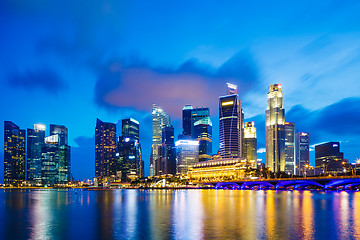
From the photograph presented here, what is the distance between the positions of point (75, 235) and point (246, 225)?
2163 centimetres

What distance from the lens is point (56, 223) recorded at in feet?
157

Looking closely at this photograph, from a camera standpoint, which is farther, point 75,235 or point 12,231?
point 12,231

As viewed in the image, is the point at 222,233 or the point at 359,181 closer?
the point at 222,233

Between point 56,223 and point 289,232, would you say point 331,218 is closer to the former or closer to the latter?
point 289,232

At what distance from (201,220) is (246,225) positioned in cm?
796

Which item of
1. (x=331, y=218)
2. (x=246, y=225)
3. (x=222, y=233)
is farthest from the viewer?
(x=331, y=218)

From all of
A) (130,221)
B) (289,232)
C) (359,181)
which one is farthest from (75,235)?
(359,181)

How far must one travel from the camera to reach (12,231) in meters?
40.9

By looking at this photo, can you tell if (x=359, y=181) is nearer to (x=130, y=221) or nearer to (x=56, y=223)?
(x=130, y=221)

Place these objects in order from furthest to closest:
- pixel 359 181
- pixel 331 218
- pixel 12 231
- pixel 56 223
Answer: pixel 359 181 → pixel 331 218 → pixel 56 223 → pixel 12 231

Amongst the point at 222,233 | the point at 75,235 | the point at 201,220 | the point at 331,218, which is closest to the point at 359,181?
the point at 331,218

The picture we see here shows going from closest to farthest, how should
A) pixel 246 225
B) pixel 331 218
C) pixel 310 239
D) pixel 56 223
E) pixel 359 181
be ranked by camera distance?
pixel 310 239 → pixel 246 225 → pixel 56 223 → pixel 331 218 → pixel 359 181

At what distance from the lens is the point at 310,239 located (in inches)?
1344

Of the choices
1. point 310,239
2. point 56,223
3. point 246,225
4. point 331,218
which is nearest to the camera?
point 310,239
